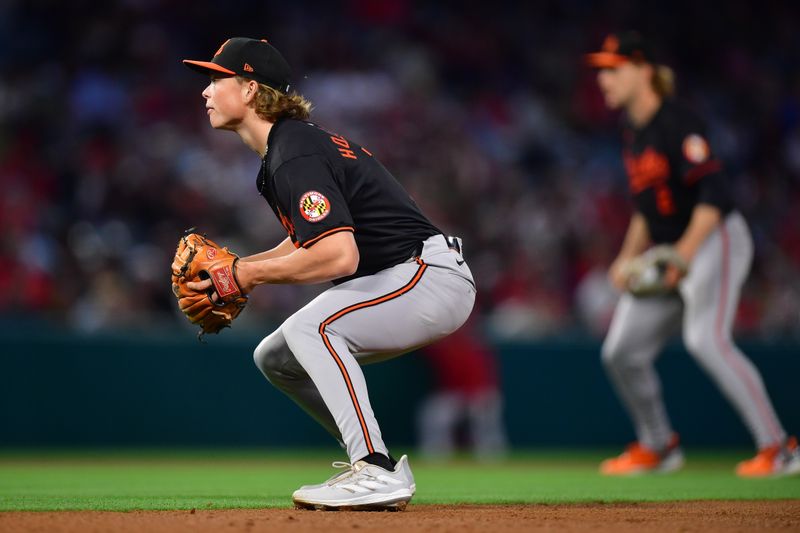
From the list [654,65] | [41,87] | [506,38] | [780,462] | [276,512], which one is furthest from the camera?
[506,38]

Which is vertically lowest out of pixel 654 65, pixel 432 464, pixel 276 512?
pixel 432 464

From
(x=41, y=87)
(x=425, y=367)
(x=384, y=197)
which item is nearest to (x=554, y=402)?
Answer: (x=425, y=367)

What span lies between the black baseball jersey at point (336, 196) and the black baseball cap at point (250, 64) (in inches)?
7.1

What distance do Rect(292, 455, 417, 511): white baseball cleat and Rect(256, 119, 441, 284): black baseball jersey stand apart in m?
0.80

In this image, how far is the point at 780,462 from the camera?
19.9 feet

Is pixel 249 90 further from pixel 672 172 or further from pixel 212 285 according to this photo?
pixel 672 172

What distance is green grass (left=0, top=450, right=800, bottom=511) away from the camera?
4.77 m

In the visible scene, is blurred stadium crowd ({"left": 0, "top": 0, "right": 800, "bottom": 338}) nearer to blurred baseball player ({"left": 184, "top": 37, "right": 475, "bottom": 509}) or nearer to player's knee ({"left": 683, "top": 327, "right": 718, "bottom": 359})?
player's knee ({"left": 683, "top": 327, "right": 718, "bottom": 359})

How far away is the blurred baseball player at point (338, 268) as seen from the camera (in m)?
4.01

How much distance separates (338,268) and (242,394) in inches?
198

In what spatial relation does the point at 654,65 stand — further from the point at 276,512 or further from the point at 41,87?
the point at 41,87


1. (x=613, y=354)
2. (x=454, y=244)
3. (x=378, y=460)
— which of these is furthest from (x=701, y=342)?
(x=378, y=460)

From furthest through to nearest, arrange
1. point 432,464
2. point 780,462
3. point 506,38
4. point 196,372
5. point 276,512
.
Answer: point 506,38 < point 196,372 < point 432,464 < point 780,462 < point 276,512

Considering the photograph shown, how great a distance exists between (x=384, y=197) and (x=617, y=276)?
8.16ft
